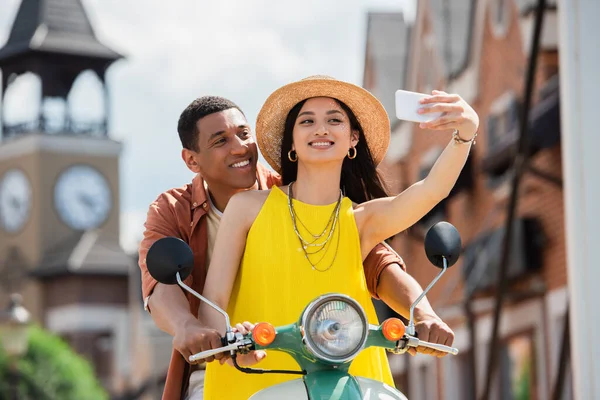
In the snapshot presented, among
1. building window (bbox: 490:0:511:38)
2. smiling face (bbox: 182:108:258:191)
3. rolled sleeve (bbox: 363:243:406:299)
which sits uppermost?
building window (bbox: 490:0:511:38)

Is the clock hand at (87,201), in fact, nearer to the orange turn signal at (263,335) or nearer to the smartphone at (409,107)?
the smartphone at (409,107)

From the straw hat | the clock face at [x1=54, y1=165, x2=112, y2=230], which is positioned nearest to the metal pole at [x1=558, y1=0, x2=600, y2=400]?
the straw hat

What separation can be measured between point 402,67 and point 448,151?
26.2m

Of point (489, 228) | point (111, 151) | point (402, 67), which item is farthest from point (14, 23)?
point (489, 228)

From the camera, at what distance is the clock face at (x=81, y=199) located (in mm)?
70312

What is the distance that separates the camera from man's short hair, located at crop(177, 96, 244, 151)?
17.9ft

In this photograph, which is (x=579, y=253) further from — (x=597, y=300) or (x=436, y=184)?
(x=436, y=184)

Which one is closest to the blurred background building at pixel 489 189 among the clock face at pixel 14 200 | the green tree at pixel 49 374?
the green tree at pixel 49 374

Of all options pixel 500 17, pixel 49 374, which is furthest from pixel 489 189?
pixel 49 374

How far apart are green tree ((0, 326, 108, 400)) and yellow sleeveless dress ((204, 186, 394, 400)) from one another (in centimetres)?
3688

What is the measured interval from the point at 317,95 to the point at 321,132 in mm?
158

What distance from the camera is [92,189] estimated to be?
234 ft

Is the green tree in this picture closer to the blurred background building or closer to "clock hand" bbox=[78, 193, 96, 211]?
the blurred background building

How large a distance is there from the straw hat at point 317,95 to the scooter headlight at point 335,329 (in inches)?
41.9
